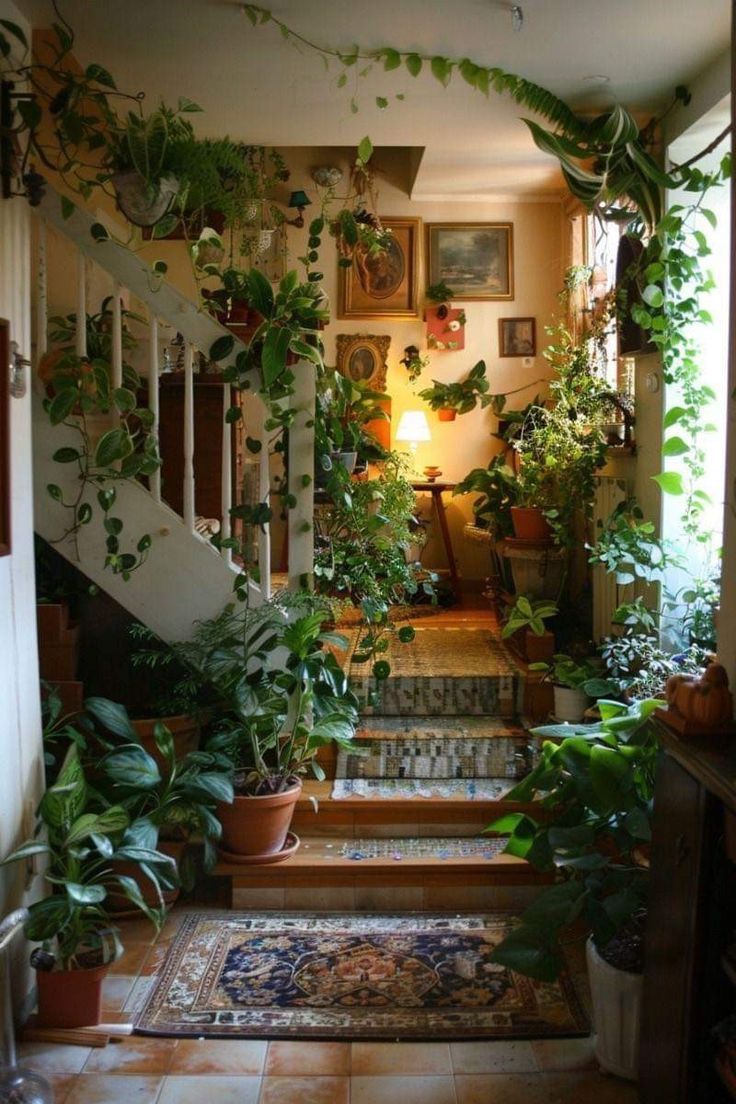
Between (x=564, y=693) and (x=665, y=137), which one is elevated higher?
(x=665, y=137)

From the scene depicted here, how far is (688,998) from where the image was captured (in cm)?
204

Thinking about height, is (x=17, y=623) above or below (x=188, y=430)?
below

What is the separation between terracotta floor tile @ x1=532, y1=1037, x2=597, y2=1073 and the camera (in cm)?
256

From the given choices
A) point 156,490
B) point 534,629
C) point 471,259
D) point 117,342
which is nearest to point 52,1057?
point 156,490

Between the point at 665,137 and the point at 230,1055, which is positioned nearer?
the point at 230,1055

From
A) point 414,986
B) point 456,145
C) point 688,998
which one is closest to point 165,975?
point 414,986

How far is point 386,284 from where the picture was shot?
6.15 metres

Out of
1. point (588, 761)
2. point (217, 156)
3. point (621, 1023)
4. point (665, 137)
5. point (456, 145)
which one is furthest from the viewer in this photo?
point (456, 145)

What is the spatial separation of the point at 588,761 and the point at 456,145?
10.5 ft

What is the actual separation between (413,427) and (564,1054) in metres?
3.91

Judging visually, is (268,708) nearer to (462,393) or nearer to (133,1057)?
(133,1057)

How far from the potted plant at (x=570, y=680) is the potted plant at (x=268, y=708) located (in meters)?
0.93

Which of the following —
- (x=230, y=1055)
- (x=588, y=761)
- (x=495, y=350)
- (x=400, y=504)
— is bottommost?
(x=230, y=1055)

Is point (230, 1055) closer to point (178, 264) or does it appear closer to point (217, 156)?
point (217, 156)
